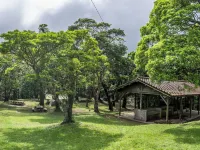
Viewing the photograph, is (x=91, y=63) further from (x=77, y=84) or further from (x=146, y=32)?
(x=146, y=32)

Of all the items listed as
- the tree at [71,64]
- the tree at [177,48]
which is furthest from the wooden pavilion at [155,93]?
the tree at [177,48]

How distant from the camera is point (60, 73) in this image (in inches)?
622

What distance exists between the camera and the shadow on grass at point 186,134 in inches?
463

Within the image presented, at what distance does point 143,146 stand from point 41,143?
5.31 m

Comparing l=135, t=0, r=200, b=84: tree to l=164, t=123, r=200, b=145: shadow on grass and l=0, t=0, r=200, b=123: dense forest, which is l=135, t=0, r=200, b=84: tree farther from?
l=164, t=123, r=200, b=145: shadow on grass

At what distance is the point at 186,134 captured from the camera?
520 inches

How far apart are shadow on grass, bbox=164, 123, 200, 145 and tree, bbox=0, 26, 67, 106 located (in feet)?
Result: 29.8

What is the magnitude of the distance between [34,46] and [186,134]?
37.9 feet

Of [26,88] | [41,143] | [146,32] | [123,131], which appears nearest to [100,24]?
[146,32]

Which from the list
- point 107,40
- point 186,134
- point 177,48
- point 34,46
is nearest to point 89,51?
point 34,46

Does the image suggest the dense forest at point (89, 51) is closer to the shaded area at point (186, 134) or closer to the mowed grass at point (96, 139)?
the mowed grass at point (96, 139)

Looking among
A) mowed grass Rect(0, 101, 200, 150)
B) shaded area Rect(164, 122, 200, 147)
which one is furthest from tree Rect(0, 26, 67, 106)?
shaded area Rect(164, 122, 200, 147)

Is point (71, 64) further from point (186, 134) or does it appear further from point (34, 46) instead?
point (186, 134)

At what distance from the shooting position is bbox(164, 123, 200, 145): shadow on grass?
11.8m
